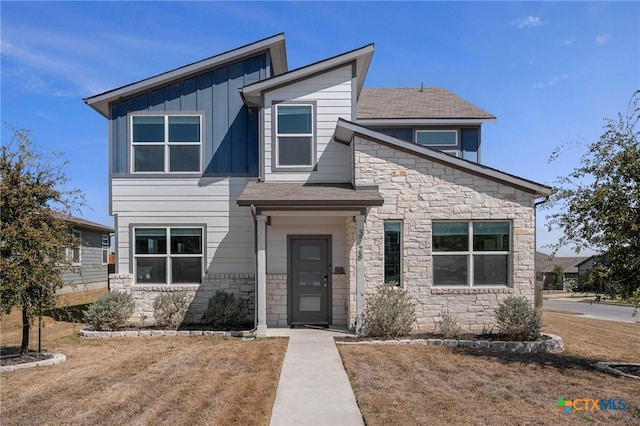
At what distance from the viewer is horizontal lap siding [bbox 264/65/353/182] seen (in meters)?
11.0

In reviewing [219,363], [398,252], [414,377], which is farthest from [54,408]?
[398,252]

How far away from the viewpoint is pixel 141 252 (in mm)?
11430

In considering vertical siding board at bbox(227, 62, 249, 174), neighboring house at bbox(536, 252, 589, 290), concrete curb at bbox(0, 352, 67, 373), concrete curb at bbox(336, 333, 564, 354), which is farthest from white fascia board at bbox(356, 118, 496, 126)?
neighboring house at bbox(536, 252, 589, 290)

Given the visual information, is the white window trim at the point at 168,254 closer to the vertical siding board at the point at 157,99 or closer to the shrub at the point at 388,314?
the vertical siding board at the point at 157,99

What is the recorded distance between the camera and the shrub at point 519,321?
9.11 metres

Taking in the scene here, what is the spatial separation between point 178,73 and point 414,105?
824cm

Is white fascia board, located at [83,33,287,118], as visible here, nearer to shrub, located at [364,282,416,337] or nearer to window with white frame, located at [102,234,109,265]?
shrub, located at [364,282,416,337]

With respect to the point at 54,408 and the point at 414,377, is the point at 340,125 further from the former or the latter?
the point at 54,408

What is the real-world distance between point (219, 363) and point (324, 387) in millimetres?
2215

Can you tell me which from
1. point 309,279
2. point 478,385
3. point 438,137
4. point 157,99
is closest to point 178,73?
point 157,99

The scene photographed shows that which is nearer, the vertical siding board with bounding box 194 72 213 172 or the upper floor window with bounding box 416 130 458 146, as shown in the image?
the vertical siding board with bounding box 194 72 213 172

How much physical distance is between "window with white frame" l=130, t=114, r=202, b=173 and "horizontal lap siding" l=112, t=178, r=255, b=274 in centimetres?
42

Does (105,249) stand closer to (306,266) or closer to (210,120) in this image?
(210,120)

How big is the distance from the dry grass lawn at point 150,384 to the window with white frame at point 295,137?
4.52m
